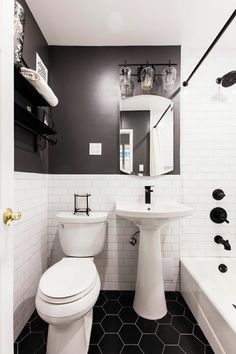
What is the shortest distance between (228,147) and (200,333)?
1.53m

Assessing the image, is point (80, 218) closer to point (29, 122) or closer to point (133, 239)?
point (133, 239)

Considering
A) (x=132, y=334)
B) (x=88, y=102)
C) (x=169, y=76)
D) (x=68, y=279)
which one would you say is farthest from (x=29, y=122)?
(x=132, y=334)

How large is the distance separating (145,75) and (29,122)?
1115 millimetres

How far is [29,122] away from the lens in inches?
53.7

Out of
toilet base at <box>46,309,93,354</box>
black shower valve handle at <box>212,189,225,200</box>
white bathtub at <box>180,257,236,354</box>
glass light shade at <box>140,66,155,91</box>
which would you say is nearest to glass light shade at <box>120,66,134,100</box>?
glass light shade at <box>140,66,155,91</box>

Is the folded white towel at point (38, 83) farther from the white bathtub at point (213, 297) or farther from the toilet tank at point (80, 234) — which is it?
the white bathtub at point (213, 297)

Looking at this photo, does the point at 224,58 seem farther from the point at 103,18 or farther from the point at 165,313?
the point at 165,313

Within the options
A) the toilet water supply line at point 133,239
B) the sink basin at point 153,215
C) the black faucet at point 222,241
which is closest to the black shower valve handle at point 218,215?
the black faucet at point 222,241

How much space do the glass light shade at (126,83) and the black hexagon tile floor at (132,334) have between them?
187cm

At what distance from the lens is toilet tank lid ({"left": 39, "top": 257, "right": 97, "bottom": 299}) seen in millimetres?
1044

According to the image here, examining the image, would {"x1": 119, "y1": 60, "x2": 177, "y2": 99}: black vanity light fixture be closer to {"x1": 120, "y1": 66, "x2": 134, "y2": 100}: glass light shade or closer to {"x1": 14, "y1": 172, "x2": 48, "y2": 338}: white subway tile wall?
{"x1": 120, "y1": 66, "x2": 134, "y2": 100}: glass light shade

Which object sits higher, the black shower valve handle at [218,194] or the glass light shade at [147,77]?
the glass light shade at [147,77]

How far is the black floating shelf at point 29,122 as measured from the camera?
3.89ft

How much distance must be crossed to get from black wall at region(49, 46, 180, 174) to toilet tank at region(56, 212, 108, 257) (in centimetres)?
49
